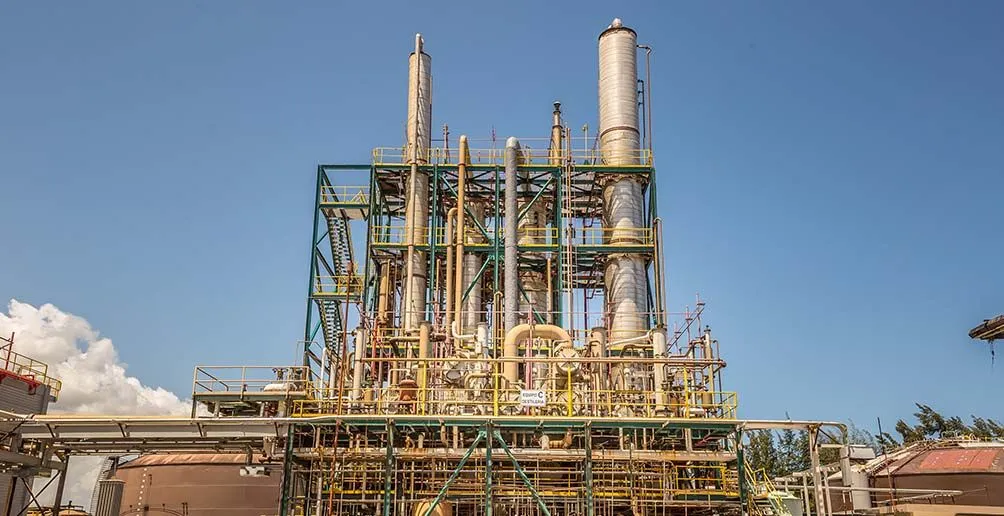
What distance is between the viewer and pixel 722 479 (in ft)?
77.0

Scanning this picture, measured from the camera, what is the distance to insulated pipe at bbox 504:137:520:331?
33.0 metres

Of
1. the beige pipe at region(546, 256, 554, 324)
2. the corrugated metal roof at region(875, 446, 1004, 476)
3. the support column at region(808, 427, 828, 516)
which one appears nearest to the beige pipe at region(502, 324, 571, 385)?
the support column at region(808, 427, 828, 516)

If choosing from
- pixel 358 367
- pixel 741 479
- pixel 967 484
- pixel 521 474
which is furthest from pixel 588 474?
pixel 967 484

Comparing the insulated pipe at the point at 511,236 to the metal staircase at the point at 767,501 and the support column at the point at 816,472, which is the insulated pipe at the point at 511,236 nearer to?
the metal staircase at the point at 767,501

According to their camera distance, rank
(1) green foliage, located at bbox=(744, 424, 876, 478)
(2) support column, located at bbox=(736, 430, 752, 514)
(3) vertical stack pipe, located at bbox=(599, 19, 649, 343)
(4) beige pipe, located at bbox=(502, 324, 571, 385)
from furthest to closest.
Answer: (1) green foliage, located at bbox=(744, 424, 876, 478), (3) vertical stack pipe, located at bbox=(599, 19, 649, 343), (4) beige pipe, located at bbox=(502, 324, 571, 385), (2) support column, located at bbox=(736, 430, 752, 514)

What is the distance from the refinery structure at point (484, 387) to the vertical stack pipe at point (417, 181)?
4.2 inches

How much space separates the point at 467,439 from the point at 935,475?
19.6 m

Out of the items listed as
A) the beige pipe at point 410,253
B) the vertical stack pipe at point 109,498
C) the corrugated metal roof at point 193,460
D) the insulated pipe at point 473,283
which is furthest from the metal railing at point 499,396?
the vertical stack pipe at point 109,498

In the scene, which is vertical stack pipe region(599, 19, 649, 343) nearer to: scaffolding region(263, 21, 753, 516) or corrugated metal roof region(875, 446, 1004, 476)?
scaffolding region(263, 21, 753, 516)

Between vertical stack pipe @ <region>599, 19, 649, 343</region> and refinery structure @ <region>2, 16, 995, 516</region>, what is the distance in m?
0.09

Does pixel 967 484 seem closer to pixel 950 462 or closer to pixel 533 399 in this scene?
pixel 950 462

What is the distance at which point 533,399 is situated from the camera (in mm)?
22750

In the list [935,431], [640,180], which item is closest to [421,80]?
[640,180]

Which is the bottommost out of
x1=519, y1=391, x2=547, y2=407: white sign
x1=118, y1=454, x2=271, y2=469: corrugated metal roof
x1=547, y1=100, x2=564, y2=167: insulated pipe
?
x1=118, y1=454, x2=271, y2=469: corrugated metal roof
